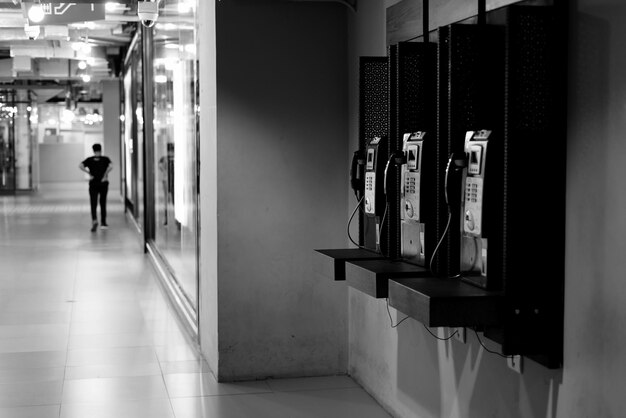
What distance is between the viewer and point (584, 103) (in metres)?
3.05

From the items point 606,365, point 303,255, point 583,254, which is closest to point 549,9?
point 583,254

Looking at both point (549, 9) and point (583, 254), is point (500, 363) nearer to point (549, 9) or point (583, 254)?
point (583, 254)

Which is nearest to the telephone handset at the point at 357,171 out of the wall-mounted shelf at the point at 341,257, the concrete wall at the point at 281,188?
the wall-mounted shelf at the point at 341,257

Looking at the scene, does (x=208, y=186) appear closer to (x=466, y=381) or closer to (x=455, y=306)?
(x=466, y=381)

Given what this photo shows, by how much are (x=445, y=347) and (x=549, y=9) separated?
1.70 m

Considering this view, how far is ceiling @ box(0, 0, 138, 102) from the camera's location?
12.8 meters

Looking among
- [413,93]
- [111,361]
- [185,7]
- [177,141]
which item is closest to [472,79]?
[413,93]

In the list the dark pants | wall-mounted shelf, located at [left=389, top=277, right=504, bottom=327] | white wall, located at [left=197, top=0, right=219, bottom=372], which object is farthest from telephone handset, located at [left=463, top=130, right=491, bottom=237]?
the dark pants

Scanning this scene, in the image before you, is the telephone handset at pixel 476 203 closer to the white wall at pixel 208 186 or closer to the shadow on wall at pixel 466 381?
the shadow on wall at pixel 466 381

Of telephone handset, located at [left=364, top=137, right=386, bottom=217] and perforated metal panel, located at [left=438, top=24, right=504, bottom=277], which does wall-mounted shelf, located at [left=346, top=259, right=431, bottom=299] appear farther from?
perforated metal panel, located at [left=438, top=24, right=504, bottom=277]

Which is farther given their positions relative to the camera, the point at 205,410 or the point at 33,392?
the point at 33,392

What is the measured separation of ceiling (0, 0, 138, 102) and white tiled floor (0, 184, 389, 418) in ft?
8.90

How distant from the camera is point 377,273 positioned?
12.8 feet

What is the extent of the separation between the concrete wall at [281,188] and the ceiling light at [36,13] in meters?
3.90
